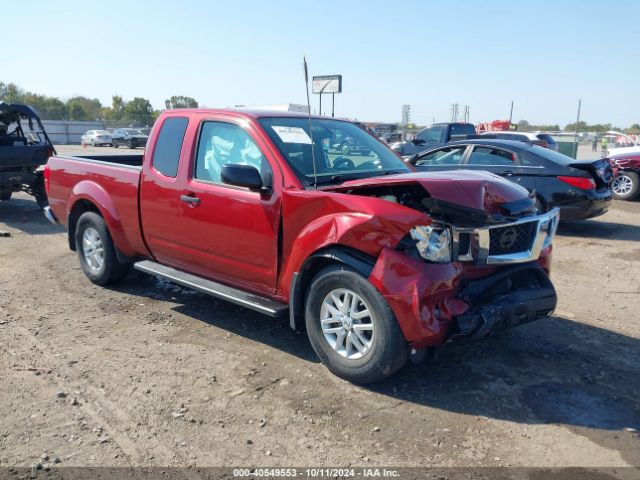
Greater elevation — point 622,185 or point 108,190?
point 108,190

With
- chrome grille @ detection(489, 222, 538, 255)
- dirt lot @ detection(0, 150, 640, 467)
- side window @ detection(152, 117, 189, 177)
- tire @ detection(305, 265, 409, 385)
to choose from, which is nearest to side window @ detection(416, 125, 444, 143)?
dirt lot @ detection(0, 150, 640, 467)

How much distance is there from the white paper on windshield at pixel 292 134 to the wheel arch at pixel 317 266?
1.10 metres

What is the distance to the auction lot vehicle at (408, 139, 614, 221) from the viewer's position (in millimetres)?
8930

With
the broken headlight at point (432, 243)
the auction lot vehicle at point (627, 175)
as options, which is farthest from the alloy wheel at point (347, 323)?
the auction lot vehicle at point (627, 175)

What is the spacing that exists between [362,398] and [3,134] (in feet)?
36.9

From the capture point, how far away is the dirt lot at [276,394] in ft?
10.5

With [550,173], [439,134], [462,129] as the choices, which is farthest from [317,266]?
[462,129]

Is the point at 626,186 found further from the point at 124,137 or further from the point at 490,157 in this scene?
the point at 124,137

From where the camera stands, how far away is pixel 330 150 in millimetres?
4828

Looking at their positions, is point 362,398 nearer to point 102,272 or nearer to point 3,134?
point 102,272

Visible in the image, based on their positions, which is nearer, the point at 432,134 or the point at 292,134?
the point at 292,134

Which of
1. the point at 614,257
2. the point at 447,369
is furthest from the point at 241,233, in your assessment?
the point at 614,257

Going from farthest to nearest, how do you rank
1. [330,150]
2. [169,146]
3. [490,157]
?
[490,157]
[169,146]
[330,150]

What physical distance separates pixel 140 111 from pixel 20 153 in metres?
62.3
